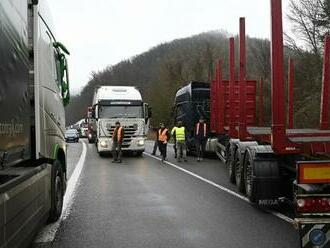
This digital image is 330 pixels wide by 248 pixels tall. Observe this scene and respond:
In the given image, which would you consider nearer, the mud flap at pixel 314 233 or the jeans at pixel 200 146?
the mud flap at pixel 314 233

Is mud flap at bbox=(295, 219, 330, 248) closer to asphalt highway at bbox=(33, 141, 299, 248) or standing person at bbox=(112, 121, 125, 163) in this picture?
asphalt highway at bbox=(33, 141, 299, 248)

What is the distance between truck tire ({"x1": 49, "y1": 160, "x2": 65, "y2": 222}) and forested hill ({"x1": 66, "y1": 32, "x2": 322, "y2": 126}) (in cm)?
690

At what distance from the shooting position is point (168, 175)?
50.9 feet

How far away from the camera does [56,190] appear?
26.5ft

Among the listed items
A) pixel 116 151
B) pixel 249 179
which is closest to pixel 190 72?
pixel 116 151

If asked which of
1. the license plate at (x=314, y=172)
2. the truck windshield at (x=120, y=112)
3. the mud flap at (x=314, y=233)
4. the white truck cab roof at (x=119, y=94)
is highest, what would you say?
the white truck cab roof at (x=119, y=94)

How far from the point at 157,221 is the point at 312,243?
3369 millimetres

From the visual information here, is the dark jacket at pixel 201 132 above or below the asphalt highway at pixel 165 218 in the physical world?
above

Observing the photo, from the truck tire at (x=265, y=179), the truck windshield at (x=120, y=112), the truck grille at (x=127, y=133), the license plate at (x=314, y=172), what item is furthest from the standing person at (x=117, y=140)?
the license plate at (x=314, y=172)

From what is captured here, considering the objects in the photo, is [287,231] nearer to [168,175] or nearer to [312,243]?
[312,243]

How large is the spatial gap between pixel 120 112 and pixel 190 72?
4236cm

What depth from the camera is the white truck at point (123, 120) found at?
23.3 m

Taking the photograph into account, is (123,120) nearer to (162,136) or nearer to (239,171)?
(162,136)

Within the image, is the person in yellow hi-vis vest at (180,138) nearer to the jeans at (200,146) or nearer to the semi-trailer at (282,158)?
the jeans at (200,146)
